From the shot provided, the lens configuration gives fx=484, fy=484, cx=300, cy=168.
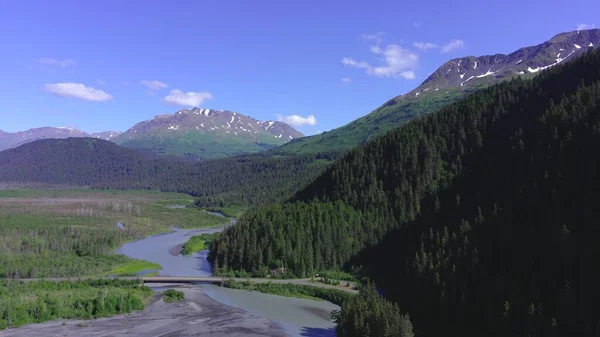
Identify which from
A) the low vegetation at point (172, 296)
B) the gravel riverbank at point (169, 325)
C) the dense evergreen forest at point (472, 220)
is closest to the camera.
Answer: the dense evergreen forest at point (472, 220)

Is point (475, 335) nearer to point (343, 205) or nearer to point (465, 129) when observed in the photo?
point (343, 205)

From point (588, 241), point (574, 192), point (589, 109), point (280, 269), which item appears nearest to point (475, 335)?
point (588, 241)

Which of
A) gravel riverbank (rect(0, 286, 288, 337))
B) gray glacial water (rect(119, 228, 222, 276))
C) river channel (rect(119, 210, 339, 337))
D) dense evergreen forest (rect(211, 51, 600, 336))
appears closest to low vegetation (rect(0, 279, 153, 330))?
gravel riverbank (rect(0, 286, 288, 337))

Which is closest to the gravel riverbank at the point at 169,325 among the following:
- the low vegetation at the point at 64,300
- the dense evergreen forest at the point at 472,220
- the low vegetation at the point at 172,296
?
the low vegetation at the point at 64,300

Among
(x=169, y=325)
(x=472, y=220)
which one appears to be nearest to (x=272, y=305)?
(x=169, y=325)

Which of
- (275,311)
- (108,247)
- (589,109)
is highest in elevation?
(589,109)

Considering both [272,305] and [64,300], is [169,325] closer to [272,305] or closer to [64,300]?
[64,300]

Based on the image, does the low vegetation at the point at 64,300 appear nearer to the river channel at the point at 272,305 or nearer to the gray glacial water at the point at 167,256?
the river channel at the point at 272,305
